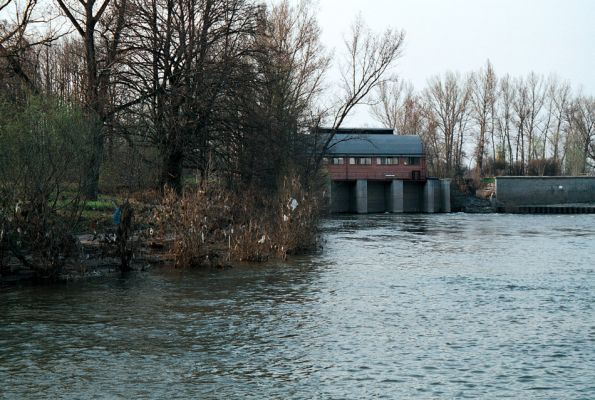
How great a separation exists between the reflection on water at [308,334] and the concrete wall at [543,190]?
5415 centimetres

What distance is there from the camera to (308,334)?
1373cm

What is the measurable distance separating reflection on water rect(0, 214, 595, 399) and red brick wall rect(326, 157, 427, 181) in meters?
52.8

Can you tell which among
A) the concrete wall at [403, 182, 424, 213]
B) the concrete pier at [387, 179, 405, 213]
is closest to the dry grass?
the concrete pier at [387, 179, 405, 213]

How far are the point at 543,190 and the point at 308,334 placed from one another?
69.6 metres

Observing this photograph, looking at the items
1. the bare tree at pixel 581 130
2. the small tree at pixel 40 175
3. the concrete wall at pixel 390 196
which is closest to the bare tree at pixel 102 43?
the small tree at pixel 40 175

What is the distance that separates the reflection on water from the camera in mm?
10453

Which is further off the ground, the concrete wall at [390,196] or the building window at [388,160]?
the building window at [388,160]

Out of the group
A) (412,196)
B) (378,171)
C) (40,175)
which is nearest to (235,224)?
(40,175)

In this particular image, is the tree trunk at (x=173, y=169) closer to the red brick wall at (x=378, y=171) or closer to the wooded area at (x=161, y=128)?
the wooded area at (x=161, y=128)

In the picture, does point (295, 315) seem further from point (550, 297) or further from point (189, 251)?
point (189, 251)

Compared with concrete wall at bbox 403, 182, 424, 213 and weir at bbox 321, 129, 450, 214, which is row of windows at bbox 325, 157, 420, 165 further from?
concrete wall at bbox 403, 182, 424, 213

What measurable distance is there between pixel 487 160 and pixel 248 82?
6757 centimetres

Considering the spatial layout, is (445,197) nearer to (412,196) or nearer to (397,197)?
(412,196)

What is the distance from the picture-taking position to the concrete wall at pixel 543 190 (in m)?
76.8
